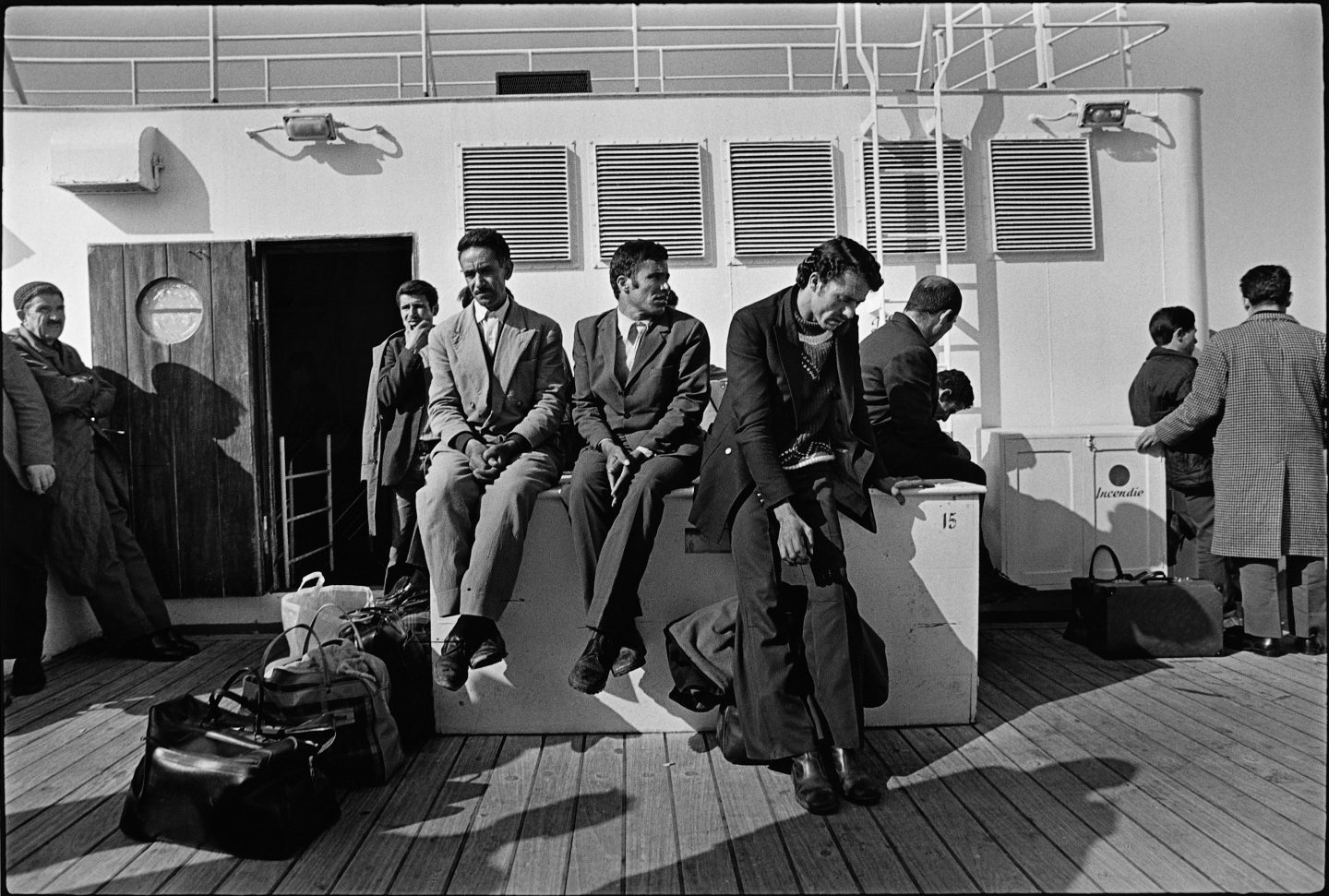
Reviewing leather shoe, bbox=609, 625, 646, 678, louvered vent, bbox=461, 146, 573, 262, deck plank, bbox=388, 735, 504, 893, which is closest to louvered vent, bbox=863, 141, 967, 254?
louvered vent, bbox=461, 146, 573, 262

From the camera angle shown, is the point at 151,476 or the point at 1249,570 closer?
the point at 1249,570

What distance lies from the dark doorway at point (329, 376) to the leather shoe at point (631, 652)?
4.03 metres

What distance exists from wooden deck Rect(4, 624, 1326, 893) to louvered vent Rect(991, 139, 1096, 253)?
10.0 ft

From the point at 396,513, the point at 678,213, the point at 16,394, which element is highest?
the point at 678,213

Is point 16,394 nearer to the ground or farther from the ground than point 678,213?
nearer to the ground

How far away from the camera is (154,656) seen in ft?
16.9

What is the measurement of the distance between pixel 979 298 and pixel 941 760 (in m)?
3.47

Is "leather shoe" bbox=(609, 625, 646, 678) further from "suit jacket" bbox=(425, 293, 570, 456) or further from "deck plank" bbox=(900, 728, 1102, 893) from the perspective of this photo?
"deck plank" bbox=(900, 728, 1102, 893)

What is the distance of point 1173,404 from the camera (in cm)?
548

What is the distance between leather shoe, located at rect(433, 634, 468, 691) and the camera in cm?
344

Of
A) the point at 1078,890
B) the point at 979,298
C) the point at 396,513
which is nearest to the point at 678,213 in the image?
the point at 979,298

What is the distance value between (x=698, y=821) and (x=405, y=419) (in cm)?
311

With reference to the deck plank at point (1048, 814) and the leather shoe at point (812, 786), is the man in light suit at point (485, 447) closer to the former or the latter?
the leather shoe at point (812, 786)

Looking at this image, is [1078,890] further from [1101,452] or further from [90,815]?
[1101,452]
